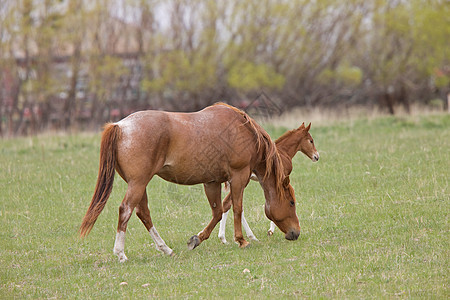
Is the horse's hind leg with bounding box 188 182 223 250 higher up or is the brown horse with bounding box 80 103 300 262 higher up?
the brown horse with bounding box 80 103 300 262

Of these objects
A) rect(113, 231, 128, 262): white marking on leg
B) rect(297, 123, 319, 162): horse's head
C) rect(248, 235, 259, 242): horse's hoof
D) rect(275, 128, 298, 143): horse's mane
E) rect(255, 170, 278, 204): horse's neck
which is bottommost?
rect(248, 235, 259, 242): horse's hoof

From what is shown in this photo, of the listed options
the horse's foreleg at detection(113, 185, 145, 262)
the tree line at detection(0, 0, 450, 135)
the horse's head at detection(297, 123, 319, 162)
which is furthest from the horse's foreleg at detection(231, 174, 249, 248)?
the tree line at detection(0, 0, 450, 135)

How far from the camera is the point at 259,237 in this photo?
799 cm

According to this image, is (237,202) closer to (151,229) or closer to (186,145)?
(186,145)

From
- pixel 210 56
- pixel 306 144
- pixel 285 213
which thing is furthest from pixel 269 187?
pixel 210 56

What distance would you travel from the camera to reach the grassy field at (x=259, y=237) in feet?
18.2

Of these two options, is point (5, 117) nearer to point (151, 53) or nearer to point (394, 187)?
point (151, 53)

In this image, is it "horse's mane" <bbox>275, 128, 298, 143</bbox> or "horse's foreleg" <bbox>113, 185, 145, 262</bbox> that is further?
"horse's mane" <bbox>275, 128, 298, 143</bbox>

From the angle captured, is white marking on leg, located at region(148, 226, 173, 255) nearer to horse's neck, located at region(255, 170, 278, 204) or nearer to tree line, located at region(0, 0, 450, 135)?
horse's neck, located at region(255, 170, 278, 204)

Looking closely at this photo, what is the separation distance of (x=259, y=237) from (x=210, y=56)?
20308 mm

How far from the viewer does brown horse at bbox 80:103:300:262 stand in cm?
659

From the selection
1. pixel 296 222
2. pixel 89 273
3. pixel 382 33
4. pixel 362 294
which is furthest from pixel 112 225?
pixel 382 33

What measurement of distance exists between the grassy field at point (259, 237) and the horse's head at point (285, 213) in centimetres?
16

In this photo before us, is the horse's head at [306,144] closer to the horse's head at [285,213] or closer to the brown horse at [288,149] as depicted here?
the brown horse at [288,149]
